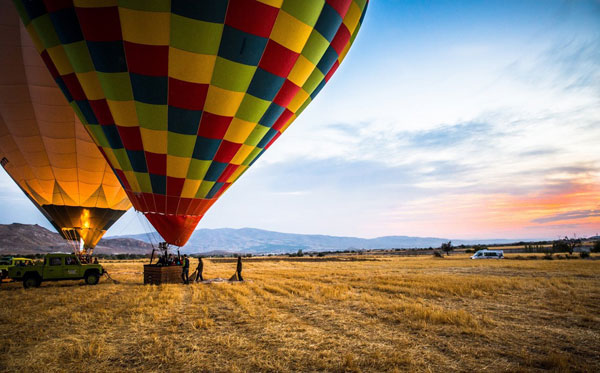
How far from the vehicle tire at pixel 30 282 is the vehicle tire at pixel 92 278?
77.5 inches

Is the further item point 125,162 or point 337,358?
point 125,162

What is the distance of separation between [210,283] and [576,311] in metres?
14.7

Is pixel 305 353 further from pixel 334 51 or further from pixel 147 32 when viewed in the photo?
pixel 334 51

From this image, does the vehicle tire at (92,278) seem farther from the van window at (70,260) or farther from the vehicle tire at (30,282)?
the vehicle tire at (30,282)

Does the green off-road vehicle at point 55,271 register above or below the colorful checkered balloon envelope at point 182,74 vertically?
below

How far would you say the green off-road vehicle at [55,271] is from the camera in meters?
14.8

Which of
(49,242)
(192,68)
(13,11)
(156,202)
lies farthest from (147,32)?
(49,242)

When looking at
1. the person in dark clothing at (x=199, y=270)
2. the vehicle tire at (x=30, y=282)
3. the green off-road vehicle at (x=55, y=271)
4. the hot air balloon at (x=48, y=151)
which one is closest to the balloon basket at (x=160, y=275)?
the person in dark clothing at (x=199, y=270)

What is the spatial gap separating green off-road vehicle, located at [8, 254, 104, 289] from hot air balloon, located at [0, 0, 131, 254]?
562 centimetres

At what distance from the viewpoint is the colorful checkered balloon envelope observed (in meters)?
8.10

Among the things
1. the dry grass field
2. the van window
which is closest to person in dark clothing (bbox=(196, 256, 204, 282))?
the dry grass field

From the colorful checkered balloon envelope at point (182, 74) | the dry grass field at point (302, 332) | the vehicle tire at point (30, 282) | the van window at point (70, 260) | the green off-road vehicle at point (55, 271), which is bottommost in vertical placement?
the dry grass field at point (302, 332)

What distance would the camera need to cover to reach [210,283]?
54.6 ft

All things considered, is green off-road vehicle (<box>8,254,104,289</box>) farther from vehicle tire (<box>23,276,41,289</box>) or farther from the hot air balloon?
the hot air balloon
